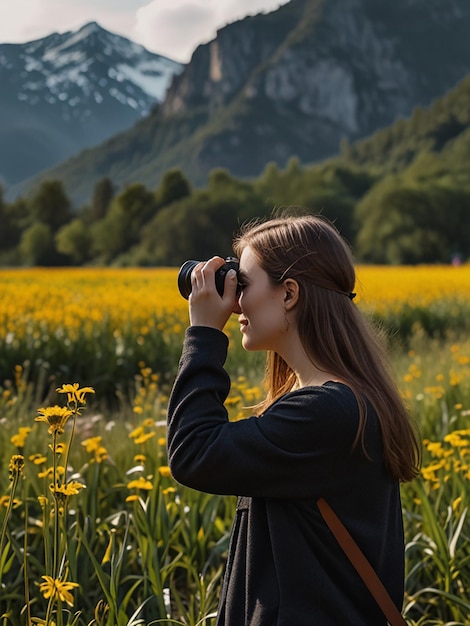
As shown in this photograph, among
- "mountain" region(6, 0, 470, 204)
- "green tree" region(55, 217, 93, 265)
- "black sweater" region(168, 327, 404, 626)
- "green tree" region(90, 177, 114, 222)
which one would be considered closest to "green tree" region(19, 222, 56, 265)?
"green tree" region(55, 217, 93, 265)

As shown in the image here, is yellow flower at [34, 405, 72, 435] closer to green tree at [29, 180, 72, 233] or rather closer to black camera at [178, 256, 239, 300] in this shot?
black camera at [178, 256, 239, 300]

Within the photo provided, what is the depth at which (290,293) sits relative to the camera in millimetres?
1786

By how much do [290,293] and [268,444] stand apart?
0.34 meters

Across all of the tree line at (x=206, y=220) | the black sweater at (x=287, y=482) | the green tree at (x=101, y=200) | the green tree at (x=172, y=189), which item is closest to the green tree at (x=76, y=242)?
the tree line at (x=206, y=220)

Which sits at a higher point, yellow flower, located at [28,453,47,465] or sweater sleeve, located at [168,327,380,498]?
sweater sleeve, located at [168,327,380,498]

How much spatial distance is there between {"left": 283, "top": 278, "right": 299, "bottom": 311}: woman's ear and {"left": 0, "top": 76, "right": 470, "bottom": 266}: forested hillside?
4758 centimetres

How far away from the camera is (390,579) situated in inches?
69.2

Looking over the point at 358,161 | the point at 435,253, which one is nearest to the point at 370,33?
the point at 358,161

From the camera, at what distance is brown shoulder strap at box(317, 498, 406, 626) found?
5.30 ft

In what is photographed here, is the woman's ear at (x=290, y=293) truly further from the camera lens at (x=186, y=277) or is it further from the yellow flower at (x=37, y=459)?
the yellow flower at (x=37, y=459)

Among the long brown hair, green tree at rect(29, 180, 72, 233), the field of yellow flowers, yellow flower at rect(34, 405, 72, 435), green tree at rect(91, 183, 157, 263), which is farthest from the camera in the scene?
green tree at rect(29, 180, 72, 233)

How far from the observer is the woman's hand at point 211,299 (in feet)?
5.74

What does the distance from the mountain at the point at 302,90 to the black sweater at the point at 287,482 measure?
484ft

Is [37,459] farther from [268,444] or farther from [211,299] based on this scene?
[268,444]
